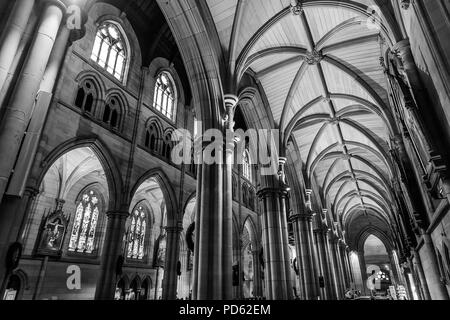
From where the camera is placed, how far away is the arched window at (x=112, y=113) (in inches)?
460

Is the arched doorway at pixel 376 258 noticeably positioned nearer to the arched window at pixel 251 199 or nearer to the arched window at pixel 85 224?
the arched window at pixel 251 199

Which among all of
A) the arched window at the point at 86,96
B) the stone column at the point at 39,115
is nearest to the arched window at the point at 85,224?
the arched window at the point at 86,96

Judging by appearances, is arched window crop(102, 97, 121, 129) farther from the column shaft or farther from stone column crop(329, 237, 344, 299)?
stone column crop(329, 237, 344, 299)

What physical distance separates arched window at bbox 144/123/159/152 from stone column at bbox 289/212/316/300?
8.28 metres

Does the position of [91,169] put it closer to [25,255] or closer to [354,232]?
[25,255]

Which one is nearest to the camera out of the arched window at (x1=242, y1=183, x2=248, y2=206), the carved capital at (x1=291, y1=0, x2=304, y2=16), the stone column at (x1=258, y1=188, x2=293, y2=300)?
the carved capital at (x1=291, y1=0, x2=304, y2=16)

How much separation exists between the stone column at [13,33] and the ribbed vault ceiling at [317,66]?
6198mm

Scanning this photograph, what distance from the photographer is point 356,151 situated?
58.7 feet

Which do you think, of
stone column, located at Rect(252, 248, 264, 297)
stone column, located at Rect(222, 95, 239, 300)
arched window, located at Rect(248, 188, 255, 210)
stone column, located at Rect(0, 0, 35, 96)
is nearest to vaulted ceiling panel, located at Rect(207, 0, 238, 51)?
stone column, located at Rect(222, 95, 239, 300)

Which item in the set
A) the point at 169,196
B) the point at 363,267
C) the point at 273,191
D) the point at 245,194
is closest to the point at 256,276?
the point at 245,194

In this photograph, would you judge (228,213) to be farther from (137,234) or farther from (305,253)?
(137,234)

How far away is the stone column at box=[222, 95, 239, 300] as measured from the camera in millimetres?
6395

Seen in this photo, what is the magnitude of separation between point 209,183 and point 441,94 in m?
5.05

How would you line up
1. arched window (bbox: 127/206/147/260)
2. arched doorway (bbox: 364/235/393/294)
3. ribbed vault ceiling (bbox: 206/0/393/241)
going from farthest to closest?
arched doorway (bbox: 364/235/393/294)
arched window (bbox: 127/206/147/260)
ribbed vault ceiling (bbox: 206/0/393/241)
